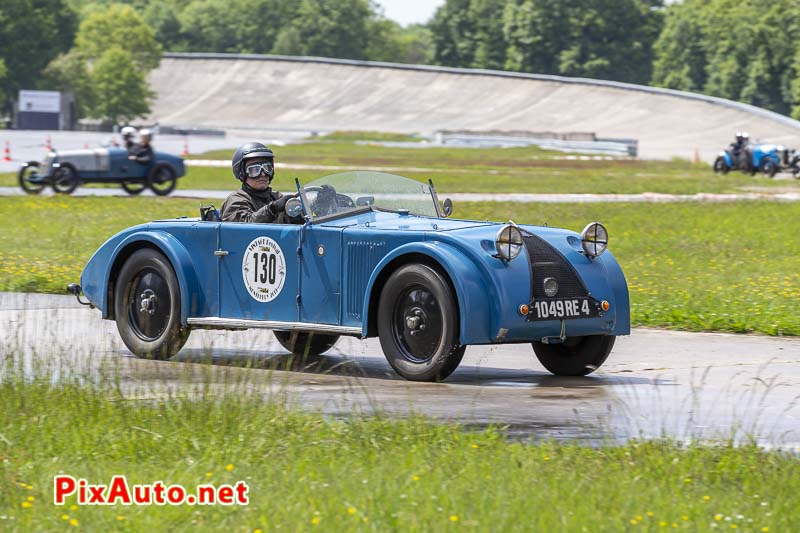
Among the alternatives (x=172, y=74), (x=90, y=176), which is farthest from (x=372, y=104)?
(x=90, y=176)

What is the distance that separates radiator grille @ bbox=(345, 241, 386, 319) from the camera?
9891mm

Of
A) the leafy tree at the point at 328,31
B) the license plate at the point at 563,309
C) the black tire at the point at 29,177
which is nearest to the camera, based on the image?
the license plate at the point at 563,309

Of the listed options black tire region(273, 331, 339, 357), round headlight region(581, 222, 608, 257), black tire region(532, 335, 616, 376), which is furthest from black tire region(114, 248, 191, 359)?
round headlight region(581, 222, 608, 257)

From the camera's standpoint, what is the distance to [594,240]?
9.95 metres

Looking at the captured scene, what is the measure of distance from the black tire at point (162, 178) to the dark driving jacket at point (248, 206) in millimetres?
23216

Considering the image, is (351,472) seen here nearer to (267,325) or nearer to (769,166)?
(267,325)

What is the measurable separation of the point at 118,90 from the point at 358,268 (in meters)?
111

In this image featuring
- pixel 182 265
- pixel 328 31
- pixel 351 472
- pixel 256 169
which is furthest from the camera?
pixel 328 31

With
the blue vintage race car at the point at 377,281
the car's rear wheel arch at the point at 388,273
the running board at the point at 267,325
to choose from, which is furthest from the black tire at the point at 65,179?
the car's rear wheel arch at the point at 388,273

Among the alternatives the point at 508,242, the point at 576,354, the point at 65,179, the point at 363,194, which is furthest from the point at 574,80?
the point at 508,242

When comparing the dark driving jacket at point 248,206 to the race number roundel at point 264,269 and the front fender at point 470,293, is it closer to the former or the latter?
the race number roundel at point 264,269

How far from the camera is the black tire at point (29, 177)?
33.1 m

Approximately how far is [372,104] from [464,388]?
114783 millimetres

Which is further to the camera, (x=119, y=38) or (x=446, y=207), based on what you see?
(x=119, y=38)
